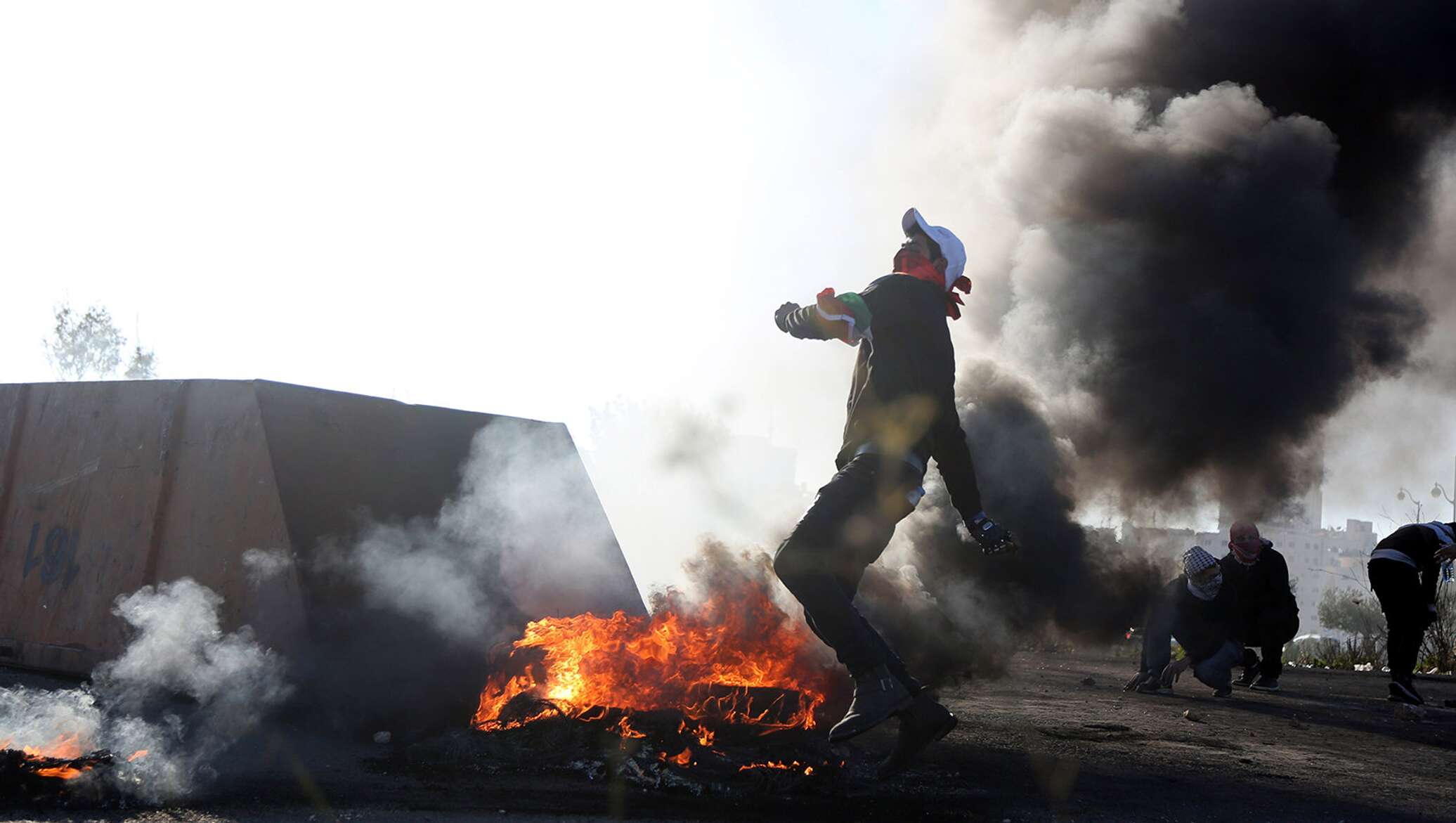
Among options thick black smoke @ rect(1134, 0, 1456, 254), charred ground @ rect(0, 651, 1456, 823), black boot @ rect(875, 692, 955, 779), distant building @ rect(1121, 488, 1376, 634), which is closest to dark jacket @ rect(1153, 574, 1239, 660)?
charred ground @ rect(0, 651, 1456, 823)

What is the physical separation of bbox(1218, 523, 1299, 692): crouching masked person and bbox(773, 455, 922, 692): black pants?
16.2 ft

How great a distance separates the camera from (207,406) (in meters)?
6.11

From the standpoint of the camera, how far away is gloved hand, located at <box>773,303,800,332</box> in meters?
4.36

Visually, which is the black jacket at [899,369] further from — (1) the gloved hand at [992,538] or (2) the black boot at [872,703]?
(2) the black boot at [872,703]

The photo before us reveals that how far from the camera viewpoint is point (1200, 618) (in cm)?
783

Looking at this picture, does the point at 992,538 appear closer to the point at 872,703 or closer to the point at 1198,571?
the point at 872,703

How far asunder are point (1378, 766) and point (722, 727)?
3310 mm

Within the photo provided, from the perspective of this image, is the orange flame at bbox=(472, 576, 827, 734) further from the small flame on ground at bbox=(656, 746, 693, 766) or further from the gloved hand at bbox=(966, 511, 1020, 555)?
the gloved hand at bbox=(966, 511, 1020, 555)

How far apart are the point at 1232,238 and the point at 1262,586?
20.5 ft

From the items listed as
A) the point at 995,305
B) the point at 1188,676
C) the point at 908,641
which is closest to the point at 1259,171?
the point at 995,305

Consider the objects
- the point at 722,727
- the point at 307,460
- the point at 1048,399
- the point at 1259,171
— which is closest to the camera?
the point at 722,727

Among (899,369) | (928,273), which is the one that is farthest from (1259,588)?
(899,369)

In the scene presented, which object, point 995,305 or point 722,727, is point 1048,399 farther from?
point 722,727

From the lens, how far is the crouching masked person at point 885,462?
13.2 ft
